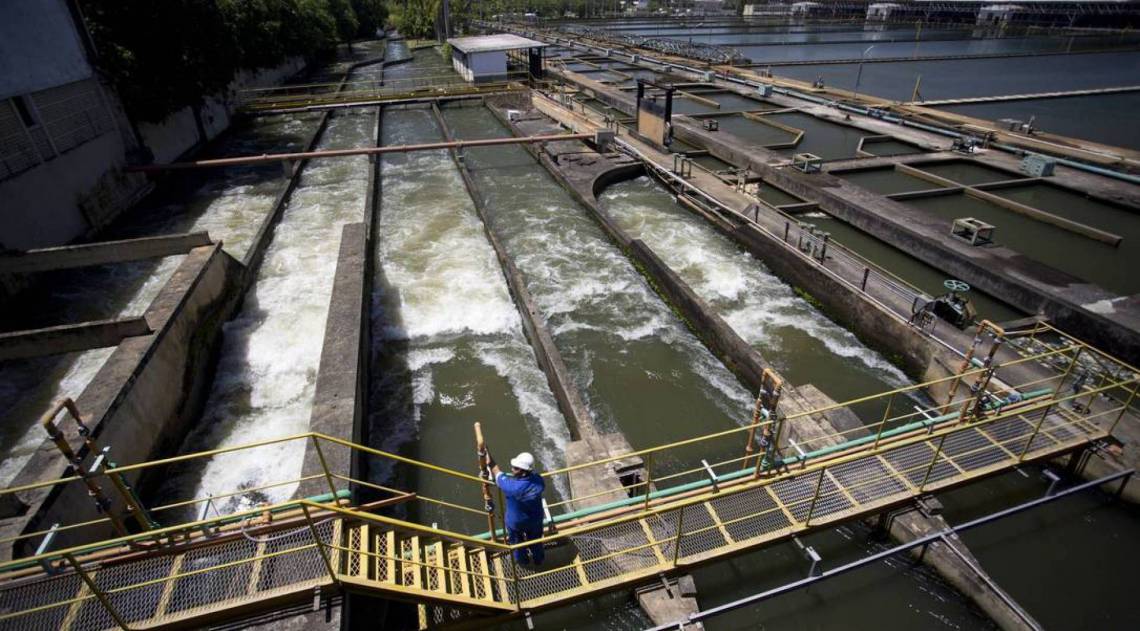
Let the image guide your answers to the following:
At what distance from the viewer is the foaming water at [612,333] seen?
9742mm

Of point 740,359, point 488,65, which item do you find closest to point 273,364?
point 740,359

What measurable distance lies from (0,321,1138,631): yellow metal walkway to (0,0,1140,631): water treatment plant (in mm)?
44

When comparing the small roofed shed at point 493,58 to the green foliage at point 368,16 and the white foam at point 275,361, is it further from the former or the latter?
the green foliage at point 368,16

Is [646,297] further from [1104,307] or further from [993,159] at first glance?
[993,159]

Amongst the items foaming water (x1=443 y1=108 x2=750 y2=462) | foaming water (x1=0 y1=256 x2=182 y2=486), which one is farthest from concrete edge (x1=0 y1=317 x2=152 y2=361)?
foaming water (x1=443 y1=108 x2=750 y2=462)

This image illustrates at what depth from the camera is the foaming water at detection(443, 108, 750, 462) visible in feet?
32.0

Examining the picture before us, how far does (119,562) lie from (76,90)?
18.0m

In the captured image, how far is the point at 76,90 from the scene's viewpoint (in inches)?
653

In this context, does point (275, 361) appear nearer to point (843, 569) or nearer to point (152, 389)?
point (152, 389)

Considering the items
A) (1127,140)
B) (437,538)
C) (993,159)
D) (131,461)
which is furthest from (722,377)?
(1127,140)

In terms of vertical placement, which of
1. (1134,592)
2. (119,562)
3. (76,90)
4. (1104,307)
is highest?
(76,90)

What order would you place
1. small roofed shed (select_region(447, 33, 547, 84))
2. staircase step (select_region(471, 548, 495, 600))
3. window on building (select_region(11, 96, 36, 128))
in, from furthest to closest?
1. small roofed shed (select_region(447, 33, 547, 84))
2. window on building (select_region(11, 96, 36, 128))
3. staircase step (select_region(471, 548, 495, 600))

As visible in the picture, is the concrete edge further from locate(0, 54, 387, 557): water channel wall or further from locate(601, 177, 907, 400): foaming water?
locate(601, 177, 907, 400): foaming water

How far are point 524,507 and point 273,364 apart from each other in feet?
25.8
